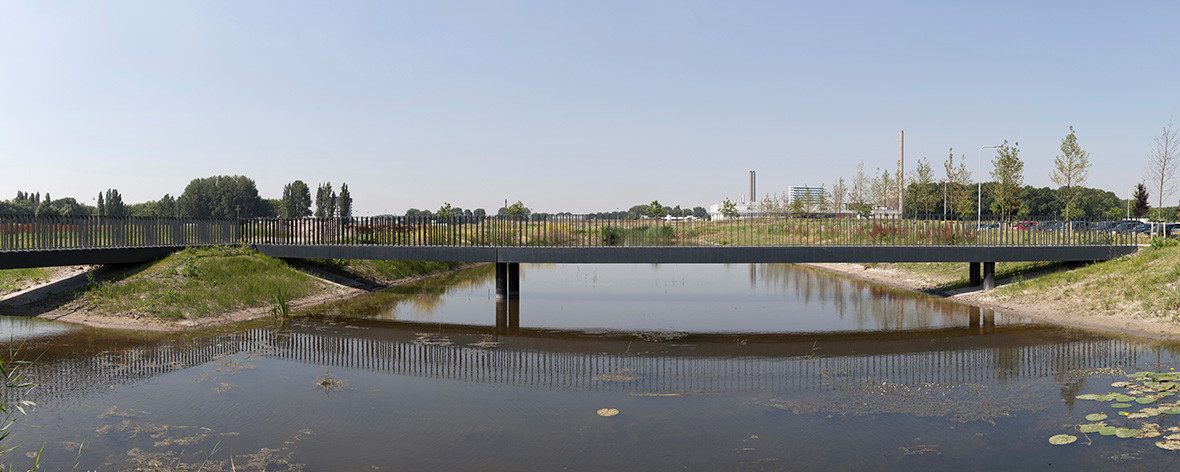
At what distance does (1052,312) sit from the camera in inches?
835

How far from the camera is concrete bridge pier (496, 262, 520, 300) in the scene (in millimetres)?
24852

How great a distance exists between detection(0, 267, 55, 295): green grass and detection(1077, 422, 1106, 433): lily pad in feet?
95.0

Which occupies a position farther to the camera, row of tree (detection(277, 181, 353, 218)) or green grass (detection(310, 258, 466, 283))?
row of tree (detection(277, 181, 353, 218))

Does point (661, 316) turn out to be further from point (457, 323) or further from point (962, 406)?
point (962, 406)

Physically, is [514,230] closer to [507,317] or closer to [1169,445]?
[507,317]

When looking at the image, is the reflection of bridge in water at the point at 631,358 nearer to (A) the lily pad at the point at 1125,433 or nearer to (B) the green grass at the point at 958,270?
(A) the lily pad at the point at 1125,433

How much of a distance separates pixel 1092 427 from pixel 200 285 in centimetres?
2418

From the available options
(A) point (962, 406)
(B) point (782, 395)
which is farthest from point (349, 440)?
(A) point (962, 406)

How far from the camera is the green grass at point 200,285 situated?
19.8 meters

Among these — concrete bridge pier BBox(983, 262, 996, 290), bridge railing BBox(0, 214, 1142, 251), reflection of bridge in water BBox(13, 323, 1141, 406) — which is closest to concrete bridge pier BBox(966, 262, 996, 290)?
concrete bridge pier BBox(983, 262, 996, 290)

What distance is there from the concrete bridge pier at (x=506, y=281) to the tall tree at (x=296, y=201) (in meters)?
87.8

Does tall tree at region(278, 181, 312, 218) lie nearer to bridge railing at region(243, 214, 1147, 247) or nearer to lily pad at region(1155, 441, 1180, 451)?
bridge railing at region(243, 214, 1147, 247)

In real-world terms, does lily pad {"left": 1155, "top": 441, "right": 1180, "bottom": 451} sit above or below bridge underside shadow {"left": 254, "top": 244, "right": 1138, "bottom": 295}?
below

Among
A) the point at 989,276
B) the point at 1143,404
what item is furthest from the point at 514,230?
→ the point at 1143,404
